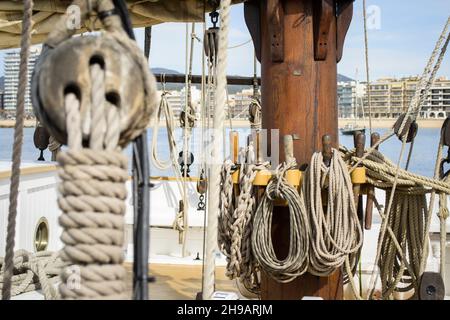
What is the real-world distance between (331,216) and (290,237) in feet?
0.56

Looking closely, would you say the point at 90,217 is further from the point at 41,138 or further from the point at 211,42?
the point at 41,138

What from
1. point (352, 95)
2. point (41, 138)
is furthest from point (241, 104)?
point (352, 95)

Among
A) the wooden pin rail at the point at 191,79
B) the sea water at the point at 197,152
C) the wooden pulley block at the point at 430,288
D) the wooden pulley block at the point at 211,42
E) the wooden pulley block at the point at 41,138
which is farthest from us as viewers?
the sea water at the point at 197,152

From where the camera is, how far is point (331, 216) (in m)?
1.83

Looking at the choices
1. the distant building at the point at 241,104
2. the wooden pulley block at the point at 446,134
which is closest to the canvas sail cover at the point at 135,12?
the wooden pulley block at the point at 446,134

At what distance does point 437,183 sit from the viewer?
2.01 metres

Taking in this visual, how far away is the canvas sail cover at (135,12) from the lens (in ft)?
8.54

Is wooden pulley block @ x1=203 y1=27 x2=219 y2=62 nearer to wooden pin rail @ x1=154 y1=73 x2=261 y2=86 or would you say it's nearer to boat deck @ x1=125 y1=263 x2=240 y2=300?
boat deck @ x1=125 y1=263 x2=240 y2=300

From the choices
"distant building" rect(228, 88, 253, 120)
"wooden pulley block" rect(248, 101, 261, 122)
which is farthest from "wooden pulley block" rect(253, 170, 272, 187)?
"distant building" rect(228, 88, 253, 120)

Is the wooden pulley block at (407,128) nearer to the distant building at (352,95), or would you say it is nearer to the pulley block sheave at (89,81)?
the pulley block sheave at (89,81)

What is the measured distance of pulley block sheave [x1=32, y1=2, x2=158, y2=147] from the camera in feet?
2.80

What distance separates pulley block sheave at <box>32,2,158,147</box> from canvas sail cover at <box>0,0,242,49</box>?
1.66m

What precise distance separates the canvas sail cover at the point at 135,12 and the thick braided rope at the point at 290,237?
1.07 meters
